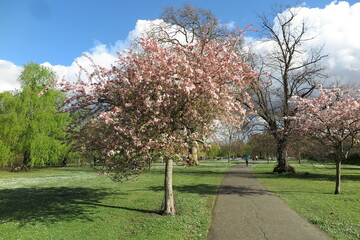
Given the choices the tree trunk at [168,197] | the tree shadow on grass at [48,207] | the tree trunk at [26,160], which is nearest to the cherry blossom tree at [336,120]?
the tree trunk at [168,197]

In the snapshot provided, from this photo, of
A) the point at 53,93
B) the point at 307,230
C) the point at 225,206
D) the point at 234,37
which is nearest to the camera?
the point at 307,230

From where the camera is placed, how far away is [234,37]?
9.62 meters

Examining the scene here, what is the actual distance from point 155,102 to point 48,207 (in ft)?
24.6

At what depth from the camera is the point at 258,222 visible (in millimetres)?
8633

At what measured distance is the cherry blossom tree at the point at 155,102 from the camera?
316 inches

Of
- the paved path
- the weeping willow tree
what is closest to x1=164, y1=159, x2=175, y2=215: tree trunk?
the paved path

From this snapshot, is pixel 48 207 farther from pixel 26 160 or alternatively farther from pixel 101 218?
pixel 26 160

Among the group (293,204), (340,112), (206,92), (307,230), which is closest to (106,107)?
(206,92)

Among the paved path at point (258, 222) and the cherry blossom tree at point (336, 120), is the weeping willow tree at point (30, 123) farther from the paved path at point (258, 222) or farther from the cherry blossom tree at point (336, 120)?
the cherry blossom tree at point (336, 120)

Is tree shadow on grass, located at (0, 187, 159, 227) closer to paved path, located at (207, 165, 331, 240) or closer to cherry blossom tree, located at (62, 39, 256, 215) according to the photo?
cherry blossom tree, located at (62, 39, 256, 215)

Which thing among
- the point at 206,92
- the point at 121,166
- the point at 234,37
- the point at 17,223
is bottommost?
the point at 17,223

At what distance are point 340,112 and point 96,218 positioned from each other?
1402cm

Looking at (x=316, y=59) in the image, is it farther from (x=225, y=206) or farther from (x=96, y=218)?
(x=96, y=218)

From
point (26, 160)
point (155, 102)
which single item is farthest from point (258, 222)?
point (26, 160)
